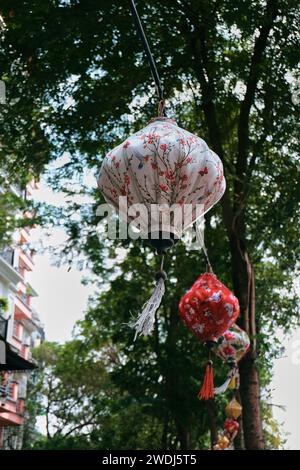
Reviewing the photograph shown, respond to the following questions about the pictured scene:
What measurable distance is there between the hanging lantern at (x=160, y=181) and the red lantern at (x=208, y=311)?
3.13 metres

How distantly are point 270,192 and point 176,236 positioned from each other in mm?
6320

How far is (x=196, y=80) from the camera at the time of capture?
409 inches

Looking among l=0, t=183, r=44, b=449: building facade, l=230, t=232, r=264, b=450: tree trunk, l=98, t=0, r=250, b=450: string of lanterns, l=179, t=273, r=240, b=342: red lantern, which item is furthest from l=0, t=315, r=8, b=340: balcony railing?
l=98, t=0, r=250, b=450: string of lanterns

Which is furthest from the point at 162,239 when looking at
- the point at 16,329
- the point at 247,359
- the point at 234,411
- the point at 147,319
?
the point at 16,329

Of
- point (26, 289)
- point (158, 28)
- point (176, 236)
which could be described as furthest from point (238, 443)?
point (26, 289)

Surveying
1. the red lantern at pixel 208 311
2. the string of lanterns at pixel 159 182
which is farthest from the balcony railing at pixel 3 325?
the string of lanterns at pixel 159 182

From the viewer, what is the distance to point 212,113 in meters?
9.86

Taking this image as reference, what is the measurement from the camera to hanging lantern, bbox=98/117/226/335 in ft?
14.0

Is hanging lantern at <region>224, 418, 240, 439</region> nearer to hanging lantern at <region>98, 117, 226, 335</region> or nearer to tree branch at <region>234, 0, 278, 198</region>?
tree branch at <region>234, 0, 278, 198</region>

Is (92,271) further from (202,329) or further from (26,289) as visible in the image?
(26,289)

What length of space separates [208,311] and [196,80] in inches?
173

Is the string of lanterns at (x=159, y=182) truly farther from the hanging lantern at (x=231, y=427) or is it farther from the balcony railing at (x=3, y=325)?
the balcony railing at (x=3, y=325)

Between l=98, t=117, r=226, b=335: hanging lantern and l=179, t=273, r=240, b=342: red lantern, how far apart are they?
313 cm

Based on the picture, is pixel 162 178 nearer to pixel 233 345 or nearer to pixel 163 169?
pixel 163 169
